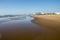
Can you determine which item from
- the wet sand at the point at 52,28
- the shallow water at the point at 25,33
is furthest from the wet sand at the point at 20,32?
the wet sand at the point at 52,28

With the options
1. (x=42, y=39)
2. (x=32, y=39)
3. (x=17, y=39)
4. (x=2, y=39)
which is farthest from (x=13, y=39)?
(x=42, y=39)

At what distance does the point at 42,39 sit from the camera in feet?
16.1

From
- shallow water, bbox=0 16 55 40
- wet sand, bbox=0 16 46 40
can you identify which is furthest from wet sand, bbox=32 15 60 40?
wet sand, bbox=0 16 46 40

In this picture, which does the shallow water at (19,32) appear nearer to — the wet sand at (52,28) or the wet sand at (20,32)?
the wet sand at (20,32)

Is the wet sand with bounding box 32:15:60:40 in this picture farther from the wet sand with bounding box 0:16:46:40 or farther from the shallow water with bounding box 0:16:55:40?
the wet sand with bounding box 0:16:46:40

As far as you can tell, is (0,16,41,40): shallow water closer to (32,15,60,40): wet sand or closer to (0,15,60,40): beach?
(0,15,60,40): beach

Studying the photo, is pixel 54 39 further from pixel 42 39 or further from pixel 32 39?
pixel 32 39

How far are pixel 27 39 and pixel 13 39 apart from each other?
26.1 inches

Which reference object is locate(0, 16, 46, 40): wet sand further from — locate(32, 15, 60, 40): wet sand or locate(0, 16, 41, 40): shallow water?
locate(32, 15, 60, 40): wet sand

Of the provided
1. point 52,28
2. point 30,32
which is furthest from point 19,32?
point 52,28

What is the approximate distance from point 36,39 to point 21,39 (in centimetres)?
71

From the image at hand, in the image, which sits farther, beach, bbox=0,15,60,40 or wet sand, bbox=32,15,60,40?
wet sand, bbox=32,15,60,40

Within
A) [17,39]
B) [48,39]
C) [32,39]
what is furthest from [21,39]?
[48,39]

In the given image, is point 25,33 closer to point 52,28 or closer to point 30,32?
point 30,32
